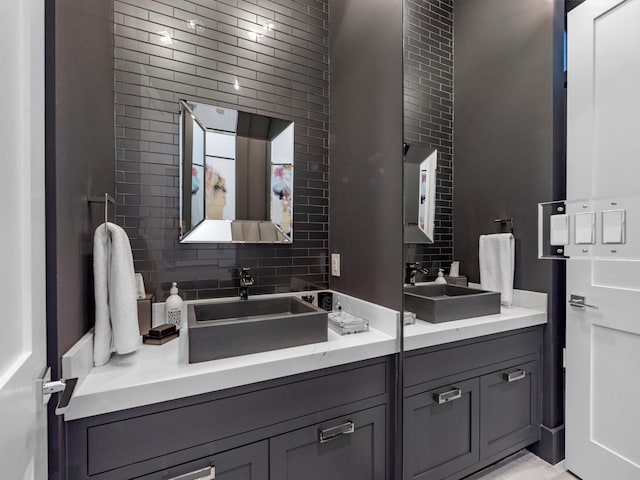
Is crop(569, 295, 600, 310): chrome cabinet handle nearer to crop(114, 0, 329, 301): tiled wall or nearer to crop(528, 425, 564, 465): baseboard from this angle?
crop(528, 425, 564, 465): baseboard

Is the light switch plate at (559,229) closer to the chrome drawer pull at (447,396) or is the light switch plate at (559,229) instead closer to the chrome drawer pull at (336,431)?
the chrome drawer pull at (447,396)

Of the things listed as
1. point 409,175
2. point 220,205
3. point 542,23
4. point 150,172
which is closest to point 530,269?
point 409,175

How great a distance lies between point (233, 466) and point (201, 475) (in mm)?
109

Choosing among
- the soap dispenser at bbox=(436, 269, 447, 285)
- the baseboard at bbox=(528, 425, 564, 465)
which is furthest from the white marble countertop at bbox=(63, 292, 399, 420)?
the baseboard at bbox=(528, 425, 564, 465)

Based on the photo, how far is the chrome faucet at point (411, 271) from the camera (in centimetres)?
147

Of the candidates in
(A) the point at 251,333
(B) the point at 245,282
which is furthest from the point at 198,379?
(B) the point at 245,282

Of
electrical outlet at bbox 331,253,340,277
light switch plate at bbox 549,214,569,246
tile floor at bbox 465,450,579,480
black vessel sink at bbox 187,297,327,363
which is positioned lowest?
tile floor at bbox 465,450,579,480

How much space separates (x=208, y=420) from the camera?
1.05m

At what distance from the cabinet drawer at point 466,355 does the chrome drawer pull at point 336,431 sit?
31 cm

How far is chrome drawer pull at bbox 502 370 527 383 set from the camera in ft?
5.48

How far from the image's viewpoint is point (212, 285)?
5.70 ft

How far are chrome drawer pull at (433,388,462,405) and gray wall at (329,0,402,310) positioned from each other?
1.52 feet

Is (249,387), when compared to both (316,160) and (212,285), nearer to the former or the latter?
(212,285)

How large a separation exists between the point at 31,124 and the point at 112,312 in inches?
26.1
